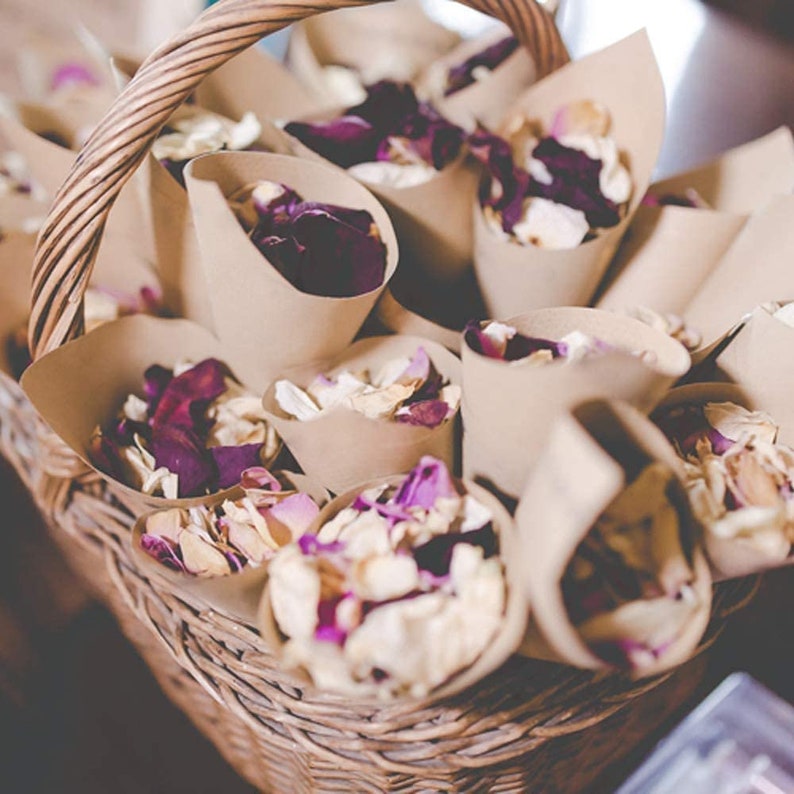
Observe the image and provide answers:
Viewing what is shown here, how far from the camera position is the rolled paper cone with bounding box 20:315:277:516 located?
1.64ft

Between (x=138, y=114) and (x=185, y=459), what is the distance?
0.21 metres

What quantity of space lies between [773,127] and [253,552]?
0.95m

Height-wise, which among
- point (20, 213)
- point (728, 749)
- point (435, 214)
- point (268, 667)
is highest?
point (435, 214)

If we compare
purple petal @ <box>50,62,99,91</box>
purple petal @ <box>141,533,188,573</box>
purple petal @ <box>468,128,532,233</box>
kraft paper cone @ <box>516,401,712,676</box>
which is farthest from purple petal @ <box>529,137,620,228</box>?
purple petal @ <box>50,62,99,91</box>

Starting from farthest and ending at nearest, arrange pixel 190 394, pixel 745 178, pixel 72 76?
pixel 72 76 < pixel 745 178 < pixel 190 394

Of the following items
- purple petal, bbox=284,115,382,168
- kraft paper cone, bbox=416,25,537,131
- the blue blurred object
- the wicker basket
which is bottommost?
the blue blurred object

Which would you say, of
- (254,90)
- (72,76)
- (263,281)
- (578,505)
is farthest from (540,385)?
(72,76)

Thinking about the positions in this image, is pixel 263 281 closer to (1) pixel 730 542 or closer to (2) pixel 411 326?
(2) pixel 411 326

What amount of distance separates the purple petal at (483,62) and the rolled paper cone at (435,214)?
0.17 m

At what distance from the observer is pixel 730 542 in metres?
0.39

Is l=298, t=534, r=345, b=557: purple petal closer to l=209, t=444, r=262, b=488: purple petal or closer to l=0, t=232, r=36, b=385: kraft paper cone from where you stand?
l=209, t=444, r=262, b=488: purple petal

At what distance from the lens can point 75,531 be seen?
57 centimetres

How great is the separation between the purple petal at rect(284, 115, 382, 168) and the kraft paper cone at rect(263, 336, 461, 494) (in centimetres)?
17

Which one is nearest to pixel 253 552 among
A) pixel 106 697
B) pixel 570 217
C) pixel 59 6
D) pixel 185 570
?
pixel 185 570
